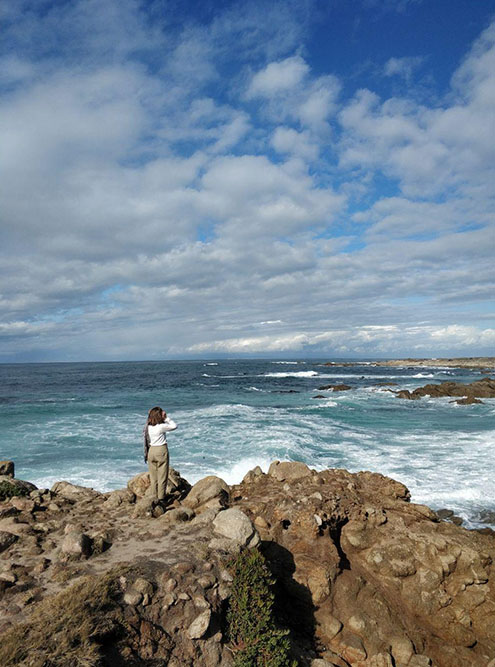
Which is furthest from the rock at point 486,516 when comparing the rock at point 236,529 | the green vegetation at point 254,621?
the green vegetation at point 254,621

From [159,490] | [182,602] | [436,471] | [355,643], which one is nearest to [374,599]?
[355,643]

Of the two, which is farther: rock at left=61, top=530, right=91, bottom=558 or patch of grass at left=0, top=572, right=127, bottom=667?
rock at left=61, top=530, right=91, bottom=558

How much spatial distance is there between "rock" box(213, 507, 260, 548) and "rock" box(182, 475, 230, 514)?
1466 mm

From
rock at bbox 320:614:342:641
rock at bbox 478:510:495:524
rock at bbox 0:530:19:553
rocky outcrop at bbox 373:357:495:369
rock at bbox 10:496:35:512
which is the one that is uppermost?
rock at bbox 0:530:19:553

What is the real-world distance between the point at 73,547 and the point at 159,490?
2.94 m

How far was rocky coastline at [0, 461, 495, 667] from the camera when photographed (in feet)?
16.2

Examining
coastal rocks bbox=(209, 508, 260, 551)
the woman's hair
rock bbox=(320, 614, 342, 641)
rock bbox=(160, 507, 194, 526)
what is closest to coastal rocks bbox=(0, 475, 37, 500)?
the woman's hair

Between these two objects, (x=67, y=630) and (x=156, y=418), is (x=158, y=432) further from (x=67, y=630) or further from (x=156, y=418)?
(x=67, y=630)

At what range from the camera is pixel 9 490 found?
378 inches

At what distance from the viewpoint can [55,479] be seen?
1580 centimetres

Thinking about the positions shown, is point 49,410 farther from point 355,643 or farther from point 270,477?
point 355,643

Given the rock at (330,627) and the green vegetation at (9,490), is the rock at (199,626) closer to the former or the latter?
the rock at (330,627)

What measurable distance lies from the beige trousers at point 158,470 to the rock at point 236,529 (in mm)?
2303

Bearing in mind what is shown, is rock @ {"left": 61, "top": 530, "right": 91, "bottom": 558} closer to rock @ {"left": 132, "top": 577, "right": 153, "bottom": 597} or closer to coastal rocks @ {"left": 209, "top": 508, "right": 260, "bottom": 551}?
rock @ {"left": 132, "top": 577, "right": 153, "bottom": 597}
